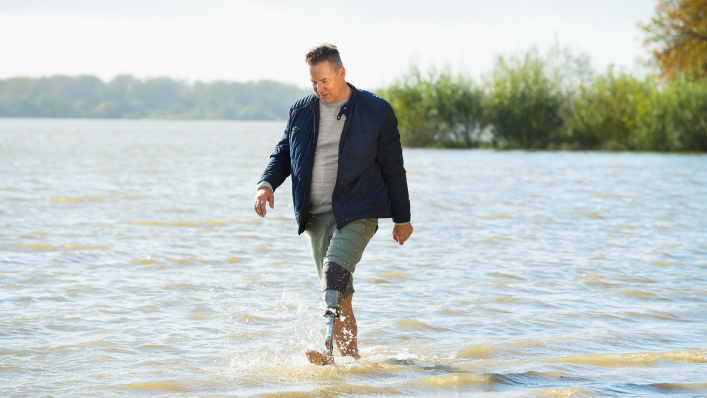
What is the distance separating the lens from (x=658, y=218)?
14.0 meters

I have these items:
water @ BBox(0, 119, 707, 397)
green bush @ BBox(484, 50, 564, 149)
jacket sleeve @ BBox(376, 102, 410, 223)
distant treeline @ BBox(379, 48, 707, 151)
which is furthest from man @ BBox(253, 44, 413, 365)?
green bush @ BBox(484, 50, 564, 149)

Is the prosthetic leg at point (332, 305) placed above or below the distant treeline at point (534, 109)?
below

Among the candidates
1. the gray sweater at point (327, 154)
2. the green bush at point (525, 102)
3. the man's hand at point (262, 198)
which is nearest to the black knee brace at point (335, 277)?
the gray sweater at point (327, 154)

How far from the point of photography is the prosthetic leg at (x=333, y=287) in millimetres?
4754

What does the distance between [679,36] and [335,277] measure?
43.9 m

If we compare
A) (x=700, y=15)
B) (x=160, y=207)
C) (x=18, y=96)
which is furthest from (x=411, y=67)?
(x=18, y=96)

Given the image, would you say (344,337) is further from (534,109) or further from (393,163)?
(534,109)

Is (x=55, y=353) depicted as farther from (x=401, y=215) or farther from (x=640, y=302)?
(x=640, y=302)

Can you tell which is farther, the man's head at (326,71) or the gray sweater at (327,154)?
the gray sweater at (327,154)

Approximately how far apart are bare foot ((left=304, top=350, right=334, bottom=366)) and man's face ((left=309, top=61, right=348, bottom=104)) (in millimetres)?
1658

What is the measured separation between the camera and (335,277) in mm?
4766

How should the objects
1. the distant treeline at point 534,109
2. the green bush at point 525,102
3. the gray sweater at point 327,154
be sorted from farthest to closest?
1. the green bush at point 525,102
2. the distant treeline at point 534,109
3. the gray sweater at point 327,154

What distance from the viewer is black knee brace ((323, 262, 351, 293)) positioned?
15.6 feet

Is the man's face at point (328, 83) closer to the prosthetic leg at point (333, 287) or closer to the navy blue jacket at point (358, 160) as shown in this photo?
the navy blue jacket at point (358, 160)
